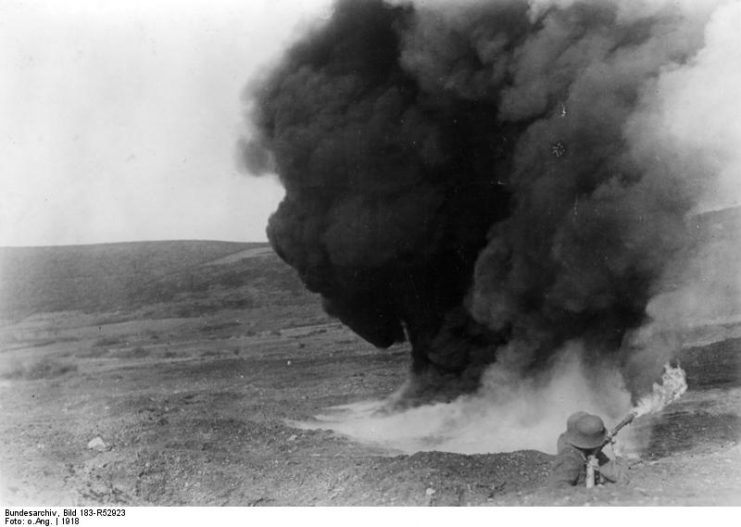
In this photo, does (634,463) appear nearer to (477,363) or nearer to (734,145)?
(477,363)

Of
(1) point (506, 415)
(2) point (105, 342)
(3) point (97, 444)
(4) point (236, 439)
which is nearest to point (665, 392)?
(1) point (506, 415)

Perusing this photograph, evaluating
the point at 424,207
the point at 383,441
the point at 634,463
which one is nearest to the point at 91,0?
the point at 424,207

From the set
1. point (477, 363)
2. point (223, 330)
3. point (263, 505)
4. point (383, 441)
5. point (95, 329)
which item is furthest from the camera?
point (223, 330)

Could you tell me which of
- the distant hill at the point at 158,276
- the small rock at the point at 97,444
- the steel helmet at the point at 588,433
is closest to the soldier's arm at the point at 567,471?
the steel helmet at the point at 588,433

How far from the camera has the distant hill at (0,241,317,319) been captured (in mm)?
15430

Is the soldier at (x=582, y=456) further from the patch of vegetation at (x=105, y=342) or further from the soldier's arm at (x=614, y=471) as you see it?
the patch of vegetation at (x=105, y=342)

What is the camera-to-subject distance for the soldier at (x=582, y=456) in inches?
374

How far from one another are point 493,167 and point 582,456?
6163mm

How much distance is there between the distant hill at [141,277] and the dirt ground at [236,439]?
719mm

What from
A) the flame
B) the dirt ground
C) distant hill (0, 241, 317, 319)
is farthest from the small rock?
the flame

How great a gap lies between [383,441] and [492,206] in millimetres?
5160

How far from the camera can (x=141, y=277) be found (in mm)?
21859

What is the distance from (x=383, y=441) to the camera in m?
13.5

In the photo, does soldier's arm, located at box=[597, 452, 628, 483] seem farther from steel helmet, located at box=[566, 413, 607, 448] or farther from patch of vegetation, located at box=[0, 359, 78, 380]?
patch of vegetation, located at box=[0, 359, 78, 380]
